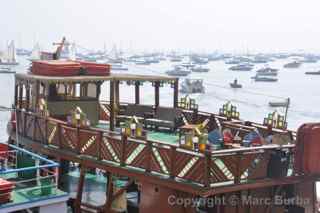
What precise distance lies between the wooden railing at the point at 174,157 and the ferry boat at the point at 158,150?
0.09ft

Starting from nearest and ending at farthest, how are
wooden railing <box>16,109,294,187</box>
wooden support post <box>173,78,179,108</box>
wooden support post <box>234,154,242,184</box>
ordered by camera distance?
1. wooden railing <box>16,109,294,187</box>
2. wooden support post <box>234,154,242,184</box>
3. wooden support post <box>173,78,179,108</box>

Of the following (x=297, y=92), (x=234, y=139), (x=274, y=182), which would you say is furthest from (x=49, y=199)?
(x=297, y=92)

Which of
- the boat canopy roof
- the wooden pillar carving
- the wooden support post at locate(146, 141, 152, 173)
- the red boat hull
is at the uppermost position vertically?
the red boat hull

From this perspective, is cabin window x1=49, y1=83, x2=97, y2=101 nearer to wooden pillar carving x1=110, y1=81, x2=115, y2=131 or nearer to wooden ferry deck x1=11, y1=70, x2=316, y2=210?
wooden ferry deck x1=11, y1=70, x2=316, y2=210

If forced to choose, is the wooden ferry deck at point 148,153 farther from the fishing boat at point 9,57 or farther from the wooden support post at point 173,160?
the fishing boat at point 9,57

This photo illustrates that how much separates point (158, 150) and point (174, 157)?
2.11ft

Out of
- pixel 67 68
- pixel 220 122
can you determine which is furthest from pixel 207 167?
pixel 67 68

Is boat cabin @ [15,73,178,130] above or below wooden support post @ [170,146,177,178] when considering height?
above

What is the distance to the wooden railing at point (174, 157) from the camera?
45.0 ft

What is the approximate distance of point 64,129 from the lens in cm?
1792

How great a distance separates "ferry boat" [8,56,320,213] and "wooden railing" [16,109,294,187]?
28mm

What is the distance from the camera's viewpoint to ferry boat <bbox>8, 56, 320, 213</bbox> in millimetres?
14164

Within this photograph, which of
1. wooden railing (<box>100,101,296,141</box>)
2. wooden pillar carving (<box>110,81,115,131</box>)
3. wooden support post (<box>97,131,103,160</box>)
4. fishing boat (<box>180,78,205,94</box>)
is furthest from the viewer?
fishing boat (<box>180,78,205,94</box>)

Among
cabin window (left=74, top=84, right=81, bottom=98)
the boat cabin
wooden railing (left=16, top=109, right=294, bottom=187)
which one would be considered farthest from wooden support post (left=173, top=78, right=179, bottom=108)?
wooden railing (left=16, top=109, right=294, bottom=187)
